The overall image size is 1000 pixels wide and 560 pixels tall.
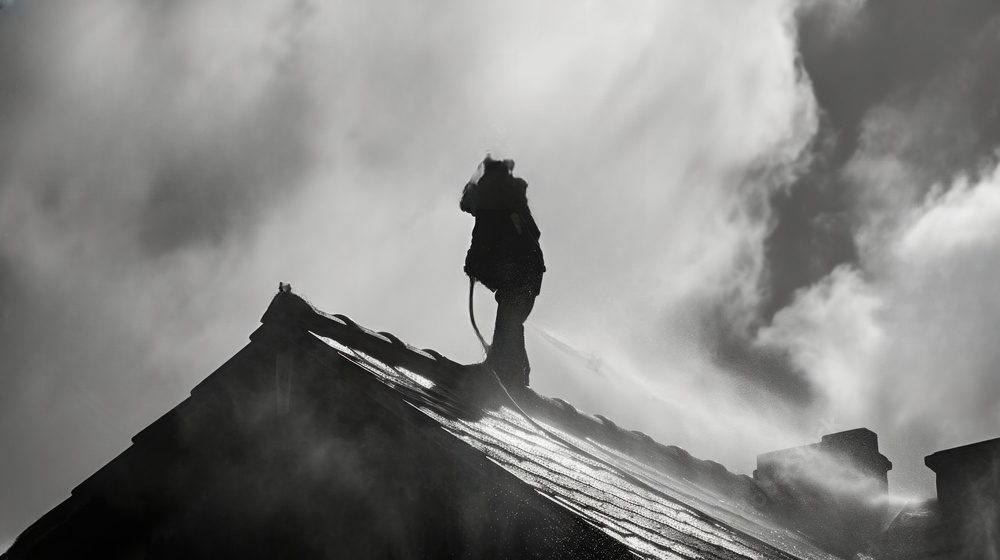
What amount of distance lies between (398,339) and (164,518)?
1.74 metres

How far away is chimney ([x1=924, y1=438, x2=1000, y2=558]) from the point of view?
802cm

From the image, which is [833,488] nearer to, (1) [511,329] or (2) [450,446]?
(1) [511,329]

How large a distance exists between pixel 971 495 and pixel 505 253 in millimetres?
5266

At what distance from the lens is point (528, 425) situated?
18.0ft

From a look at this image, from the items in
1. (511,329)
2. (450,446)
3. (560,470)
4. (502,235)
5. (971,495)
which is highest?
(502,235)

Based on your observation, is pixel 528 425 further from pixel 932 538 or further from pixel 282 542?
pixel 932 538

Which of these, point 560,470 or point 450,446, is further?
point 560,470

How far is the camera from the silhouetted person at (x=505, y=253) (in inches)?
296

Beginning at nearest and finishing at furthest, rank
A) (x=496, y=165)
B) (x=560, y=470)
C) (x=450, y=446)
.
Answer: (x=450, y=446)
(x=560, y=470)
(x=496, y=165)

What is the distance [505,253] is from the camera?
7723 mm

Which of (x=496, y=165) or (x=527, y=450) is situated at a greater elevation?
(x=496, y=165)

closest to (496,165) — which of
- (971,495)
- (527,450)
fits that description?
(527,450)

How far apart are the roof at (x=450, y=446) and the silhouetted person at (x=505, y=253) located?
6.12 feet

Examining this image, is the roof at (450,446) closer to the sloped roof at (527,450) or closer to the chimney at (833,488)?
the sloped roof at (527,450)
